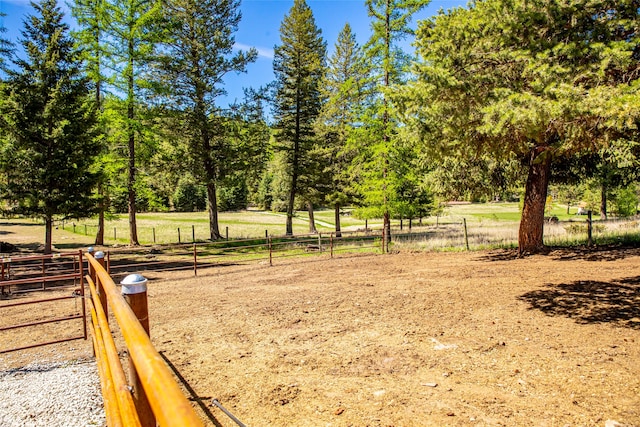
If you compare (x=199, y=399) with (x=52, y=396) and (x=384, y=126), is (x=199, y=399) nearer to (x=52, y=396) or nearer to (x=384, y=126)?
(x=52, y=396)

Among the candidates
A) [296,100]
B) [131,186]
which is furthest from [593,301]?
[296,100]

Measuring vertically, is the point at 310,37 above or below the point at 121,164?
above

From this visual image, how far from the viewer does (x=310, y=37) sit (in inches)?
1143

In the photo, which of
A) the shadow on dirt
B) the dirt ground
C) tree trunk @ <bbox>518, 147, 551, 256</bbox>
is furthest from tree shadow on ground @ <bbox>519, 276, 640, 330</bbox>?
the shadow on dirt

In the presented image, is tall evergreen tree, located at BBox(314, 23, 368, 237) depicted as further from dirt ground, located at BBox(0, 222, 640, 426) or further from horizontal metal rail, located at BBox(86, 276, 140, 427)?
horizontal metal rail, located at BBox(86, 276, 140, 427)

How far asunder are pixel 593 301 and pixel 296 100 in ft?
77.0

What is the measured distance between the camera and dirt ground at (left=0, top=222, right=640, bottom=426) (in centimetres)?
387

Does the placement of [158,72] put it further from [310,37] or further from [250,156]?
[310,37]

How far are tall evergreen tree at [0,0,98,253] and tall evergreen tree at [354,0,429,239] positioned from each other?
1269 cm

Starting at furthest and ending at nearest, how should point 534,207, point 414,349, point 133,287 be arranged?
point 534,207
point 414,349
point 133,287

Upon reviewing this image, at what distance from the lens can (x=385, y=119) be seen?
18156 millimetres

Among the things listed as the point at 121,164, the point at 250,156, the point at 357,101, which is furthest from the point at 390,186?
the point at 121,164

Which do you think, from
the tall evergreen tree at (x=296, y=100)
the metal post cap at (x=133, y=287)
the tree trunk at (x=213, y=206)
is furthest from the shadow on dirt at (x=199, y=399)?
the tall evergreen tree at (x=296, y=100)

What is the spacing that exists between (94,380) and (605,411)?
18.4 feet
